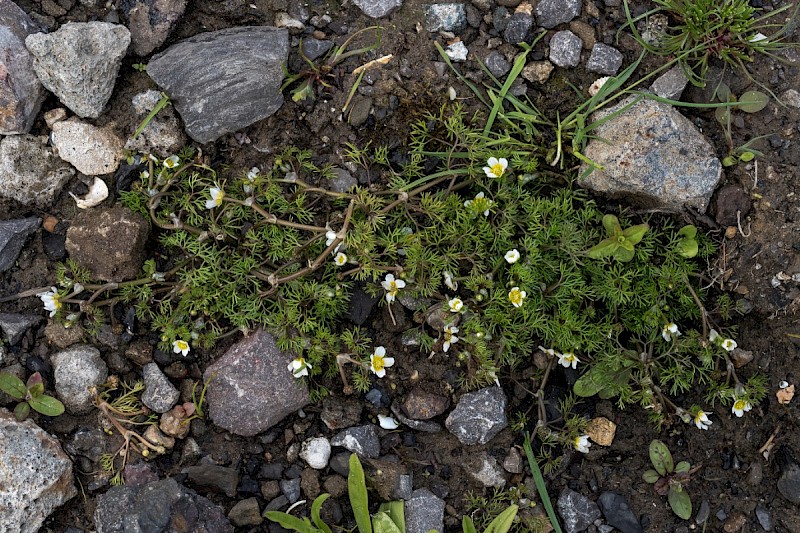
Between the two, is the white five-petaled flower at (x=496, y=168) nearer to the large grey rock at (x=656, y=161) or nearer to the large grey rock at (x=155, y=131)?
the large grey rock at (x=656, y=161)

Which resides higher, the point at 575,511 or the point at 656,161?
the point at 656,161

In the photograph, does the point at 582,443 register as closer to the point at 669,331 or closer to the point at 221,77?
the point at 669,331

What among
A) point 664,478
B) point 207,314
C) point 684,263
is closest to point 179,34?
point 207,314

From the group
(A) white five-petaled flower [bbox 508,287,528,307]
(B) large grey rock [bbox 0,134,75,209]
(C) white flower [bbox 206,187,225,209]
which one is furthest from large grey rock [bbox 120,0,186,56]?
(A) white five-petaled flower [bbox 508,287,528,307]

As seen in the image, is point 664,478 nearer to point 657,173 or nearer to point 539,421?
point 539,421

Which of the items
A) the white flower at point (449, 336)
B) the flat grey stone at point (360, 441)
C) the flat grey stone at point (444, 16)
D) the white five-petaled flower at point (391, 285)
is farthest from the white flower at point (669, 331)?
the flat grey stone at point (444, 16)

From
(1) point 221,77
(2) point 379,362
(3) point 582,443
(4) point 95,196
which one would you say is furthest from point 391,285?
(4) point 95,196

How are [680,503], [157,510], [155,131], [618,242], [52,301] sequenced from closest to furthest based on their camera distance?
[157,510] → [618,242] → [52,301] → [680,503] → [155,131]

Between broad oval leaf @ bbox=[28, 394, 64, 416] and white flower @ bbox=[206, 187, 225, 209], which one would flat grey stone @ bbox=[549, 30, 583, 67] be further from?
broad oval leaf @ bbox=[28, 394, 64, 416]
